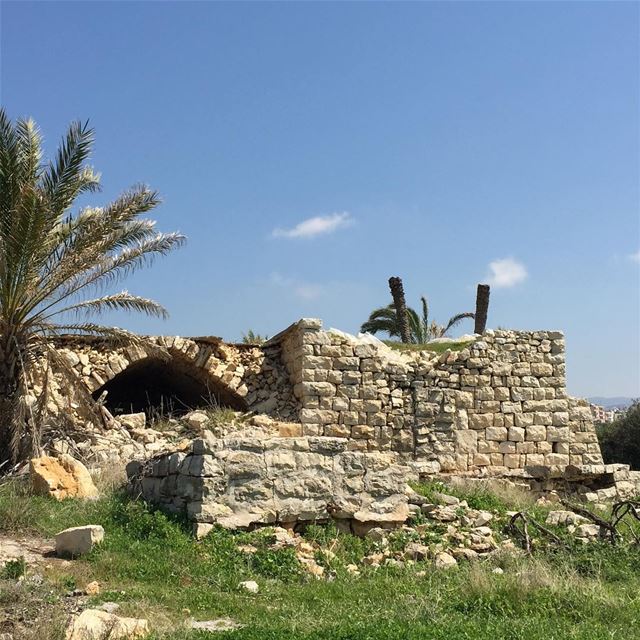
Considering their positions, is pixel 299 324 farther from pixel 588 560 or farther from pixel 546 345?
pixel 588 560

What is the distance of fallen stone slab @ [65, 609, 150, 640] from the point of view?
5051 mm

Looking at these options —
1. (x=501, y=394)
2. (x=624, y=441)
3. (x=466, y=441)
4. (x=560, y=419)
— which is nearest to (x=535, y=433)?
(x=560, y=419)

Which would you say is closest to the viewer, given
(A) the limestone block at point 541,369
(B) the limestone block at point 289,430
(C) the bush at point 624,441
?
(B) the limestone block at point 289,430

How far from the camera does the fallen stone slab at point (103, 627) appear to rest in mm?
5051

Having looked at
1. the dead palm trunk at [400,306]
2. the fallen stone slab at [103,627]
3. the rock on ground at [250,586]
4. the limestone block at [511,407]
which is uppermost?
the dead palm trunk at [400,306]

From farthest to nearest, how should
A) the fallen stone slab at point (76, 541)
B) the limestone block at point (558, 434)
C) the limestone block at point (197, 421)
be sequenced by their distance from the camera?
the limestone block at point (558, 434)
the limestone block at point (197, 421)
the fallen stone slab at point (76, 541)

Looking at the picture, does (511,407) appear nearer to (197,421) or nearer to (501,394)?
(501,394)

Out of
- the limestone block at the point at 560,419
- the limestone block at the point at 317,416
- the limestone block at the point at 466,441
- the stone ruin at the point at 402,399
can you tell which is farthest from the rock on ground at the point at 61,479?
the limestone block at the point at 560,419

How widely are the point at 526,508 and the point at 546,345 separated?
16.4 feet

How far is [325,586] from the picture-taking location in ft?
23.4

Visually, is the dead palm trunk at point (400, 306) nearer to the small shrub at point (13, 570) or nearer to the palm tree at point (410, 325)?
the palm tree at point (410, 325)

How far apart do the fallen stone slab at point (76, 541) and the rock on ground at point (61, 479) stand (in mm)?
1869

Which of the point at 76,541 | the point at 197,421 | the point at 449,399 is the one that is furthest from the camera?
the point at 449,399

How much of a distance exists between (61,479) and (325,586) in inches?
158
